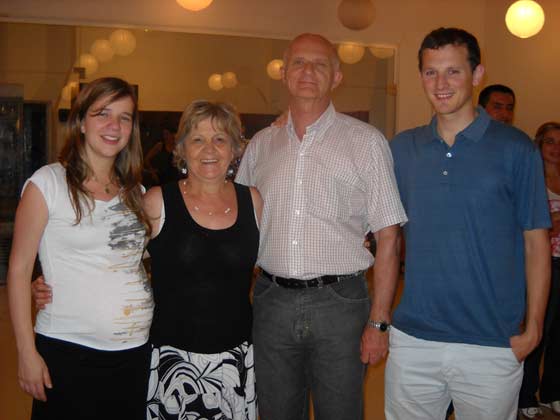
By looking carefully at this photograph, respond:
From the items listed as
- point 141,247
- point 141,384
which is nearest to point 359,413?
point 141,384

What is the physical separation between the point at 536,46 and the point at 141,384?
20.7 ft

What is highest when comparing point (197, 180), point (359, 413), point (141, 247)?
point (197, 180)

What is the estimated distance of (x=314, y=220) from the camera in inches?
89.4

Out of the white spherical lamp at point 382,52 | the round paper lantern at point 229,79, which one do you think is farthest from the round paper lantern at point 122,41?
the white spherical lamp at point 382,52

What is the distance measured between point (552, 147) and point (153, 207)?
2.51 metres

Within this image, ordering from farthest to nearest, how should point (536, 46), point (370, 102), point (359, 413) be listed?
1. point (370, 102)
2. point (536, 46)
3. point (359, 413)

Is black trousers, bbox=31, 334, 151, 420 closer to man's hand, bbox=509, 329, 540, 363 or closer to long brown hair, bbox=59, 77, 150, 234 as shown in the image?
long brown hair, bbox=59, 77, 150, 234

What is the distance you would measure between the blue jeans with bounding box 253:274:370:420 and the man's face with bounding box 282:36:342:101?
2.45 ft

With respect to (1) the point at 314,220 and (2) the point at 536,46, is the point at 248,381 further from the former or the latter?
(2) the point at 536,46

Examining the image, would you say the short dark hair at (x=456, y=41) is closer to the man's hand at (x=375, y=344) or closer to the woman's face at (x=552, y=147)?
the man's hand at (x=375, y=344)

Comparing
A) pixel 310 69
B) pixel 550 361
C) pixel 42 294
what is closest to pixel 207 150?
pixel 310 69

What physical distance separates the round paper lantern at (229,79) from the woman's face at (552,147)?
4.50 metres

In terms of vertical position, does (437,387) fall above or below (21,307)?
below

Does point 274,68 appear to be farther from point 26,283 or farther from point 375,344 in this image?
point 26,283
